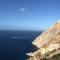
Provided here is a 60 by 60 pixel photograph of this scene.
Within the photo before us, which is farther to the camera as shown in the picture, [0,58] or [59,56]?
[0,58]

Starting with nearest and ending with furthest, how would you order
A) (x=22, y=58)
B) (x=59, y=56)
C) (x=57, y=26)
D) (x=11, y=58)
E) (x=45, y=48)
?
(x=59, y=56)
(x=45, y=48)
(x=22, y=58)
(x=11, y=58)
(x=57, y=26)

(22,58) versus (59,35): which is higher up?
(59,35)

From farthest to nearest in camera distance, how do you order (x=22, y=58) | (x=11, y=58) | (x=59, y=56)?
(x=11, y=58), (x=22, y=58), (x=59, y=56)

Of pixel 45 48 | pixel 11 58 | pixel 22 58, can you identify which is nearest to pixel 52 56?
pixel 45 48

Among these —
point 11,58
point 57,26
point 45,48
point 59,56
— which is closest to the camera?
point 59,56

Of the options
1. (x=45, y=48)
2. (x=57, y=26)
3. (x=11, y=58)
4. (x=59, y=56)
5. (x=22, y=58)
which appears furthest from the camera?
(x=57, y=26)

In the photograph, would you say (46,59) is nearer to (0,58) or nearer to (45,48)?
(45,48)

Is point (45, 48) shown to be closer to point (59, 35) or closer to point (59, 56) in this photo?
point (59, 35)

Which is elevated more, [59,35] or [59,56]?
[59,35]

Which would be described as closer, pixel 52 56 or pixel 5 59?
pixel 52 56

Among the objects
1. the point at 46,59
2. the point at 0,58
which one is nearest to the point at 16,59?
the point at 0,58
